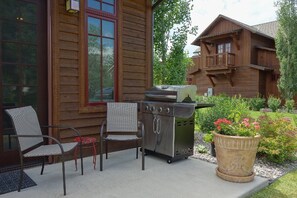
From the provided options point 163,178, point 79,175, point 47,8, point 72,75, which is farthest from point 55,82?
point 163,178

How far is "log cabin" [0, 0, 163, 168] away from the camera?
3.12 meters

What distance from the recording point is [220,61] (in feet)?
51.1

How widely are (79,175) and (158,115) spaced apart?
143 cm

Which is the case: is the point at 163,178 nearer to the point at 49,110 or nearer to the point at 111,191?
the point at 111,191

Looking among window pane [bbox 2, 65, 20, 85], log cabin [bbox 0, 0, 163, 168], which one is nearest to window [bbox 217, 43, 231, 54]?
log cabin [bbox 0, 0, 163, 168]

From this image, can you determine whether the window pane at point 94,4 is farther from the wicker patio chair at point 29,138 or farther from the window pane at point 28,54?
the wicker patio chair at point 29,138

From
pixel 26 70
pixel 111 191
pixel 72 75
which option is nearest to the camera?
pixel 111 191

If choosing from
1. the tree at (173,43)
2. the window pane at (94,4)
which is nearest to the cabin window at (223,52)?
the tree at (173,43)

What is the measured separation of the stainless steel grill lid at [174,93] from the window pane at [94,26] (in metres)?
1.32

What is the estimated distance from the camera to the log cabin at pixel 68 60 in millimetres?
3125

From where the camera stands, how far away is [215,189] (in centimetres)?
270

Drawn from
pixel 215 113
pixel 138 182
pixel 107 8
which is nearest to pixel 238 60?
pixel 215 113

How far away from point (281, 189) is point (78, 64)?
324 centimetres

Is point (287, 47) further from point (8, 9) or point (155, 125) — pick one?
point (8, 9)
